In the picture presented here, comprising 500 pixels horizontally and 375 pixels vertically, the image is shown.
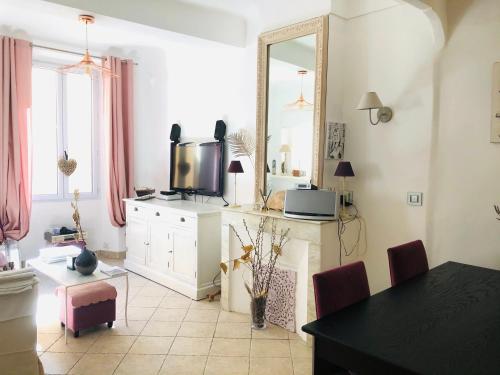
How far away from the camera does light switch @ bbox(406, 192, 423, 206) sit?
295 cm

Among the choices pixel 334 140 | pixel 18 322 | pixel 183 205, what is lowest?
pixel 18 322

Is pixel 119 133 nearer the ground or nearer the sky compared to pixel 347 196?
nearer the sky

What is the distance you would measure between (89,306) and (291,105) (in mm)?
2343

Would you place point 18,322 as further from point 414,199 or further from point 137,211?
point 414,199

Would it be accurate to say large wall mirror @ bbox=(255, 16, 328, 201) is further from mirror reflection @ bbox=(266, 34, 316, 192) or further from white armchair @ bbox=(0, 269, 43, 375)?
white armchair @ bbox=(0, 269, 43, 375)

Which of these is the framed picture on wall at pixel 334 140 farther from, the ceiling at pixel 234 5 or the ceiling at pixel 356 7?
the ceiling at pixel 234 5

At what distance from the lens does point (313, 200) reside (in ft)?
10.0

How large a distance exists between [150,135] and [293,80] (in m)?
2.62

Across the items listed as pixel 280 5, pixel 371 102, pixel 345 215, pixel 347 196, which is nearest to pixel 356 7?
pixel 280 5

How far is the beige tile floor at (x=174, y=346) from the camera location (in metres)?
2.72

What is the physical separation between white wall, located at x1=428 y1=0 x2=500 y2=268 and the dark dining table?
0.71 m

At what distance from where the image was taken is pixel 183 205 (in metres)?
4.42

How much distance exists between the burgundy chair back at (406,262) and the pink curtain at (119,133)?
12.9 ft

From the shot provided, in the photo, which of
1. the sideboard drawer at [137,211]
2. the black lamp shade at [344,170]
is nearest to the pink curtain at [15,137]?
the sideboard drawer at [137,211]
